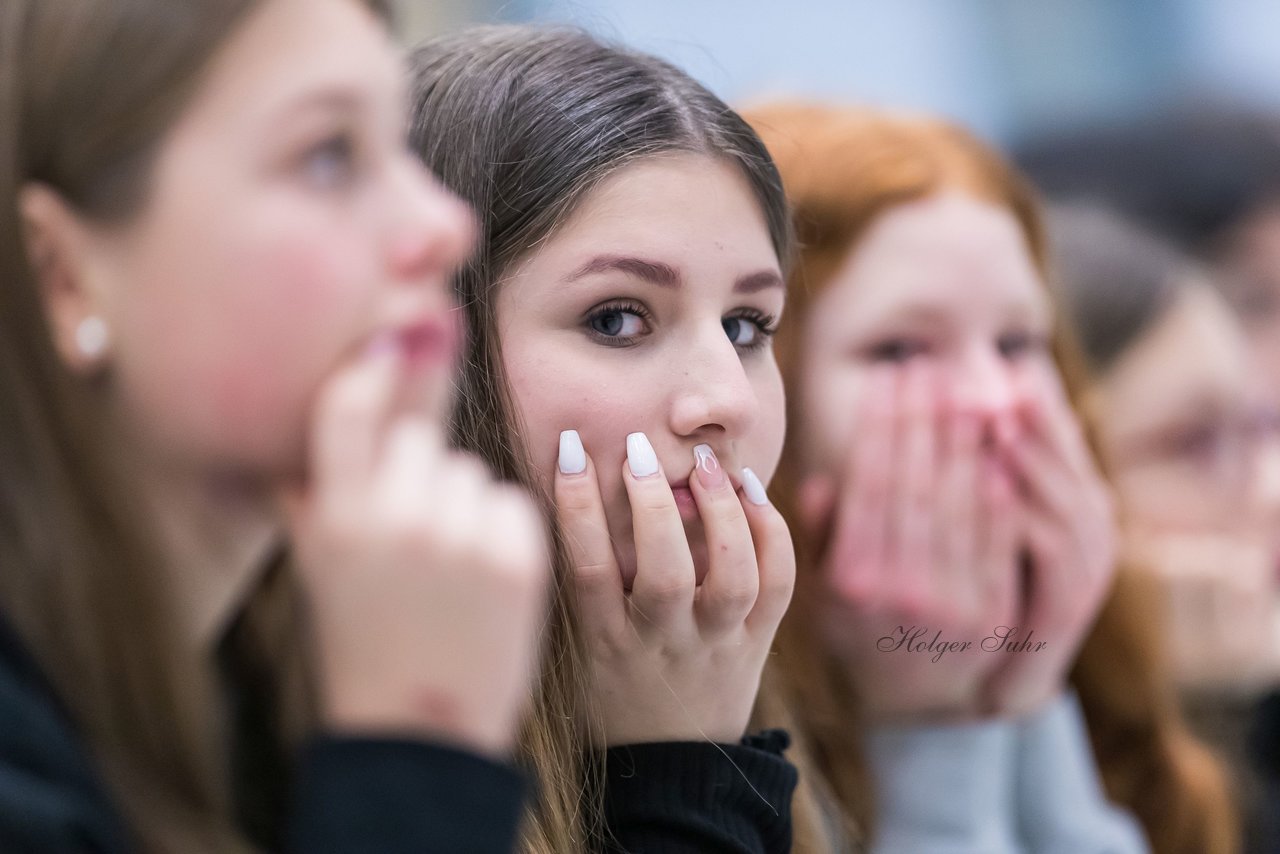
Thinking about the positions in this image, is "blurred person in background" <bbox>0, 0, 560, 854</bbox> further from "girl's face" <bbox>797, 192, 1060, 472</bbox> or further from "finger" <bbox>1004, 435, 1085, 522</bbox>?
"finger" <bbox>1004, 435, 1085, 522</bbox>

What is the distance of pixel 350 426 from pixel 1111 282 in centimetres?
148

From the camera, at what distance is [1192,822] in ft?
5.01

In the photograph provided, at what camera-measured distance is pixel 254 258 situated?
0.59m

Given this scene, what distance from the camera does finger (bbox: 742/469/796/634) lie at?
36.6 inches

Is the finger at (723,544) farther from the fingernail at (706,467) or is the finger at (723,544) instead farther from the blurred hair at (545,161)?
the blurred hair at (545,161)

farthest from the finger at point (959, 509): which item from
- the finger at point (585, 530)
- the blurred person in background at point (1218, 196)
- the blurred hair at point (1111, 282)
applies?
the blurred person in background at point (1218, 196)

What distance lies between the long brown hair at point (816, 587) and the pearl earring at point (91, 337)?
580mm

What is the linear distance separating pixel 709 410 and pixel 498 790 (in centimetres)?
35

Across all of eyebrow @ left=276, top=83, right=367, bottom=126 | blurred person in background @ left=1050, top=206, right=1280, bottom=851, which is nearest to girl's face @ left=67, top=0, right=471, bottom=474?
eyebrow @ left=276, top=83, right=367, bottom=126

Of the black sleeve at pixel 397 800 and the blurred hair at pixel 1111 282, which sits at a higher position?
the black sleeve at pixel 397 800


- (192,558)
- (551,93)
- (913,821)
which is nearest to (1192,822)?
(913,821)

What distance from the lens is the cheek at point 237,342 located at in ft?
1.94

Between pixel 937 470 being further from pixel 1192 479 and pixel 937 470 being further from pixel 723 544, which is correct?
pixel 1192 479

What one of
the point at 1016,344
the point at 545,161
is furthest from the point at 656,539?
the point at 1016,344
